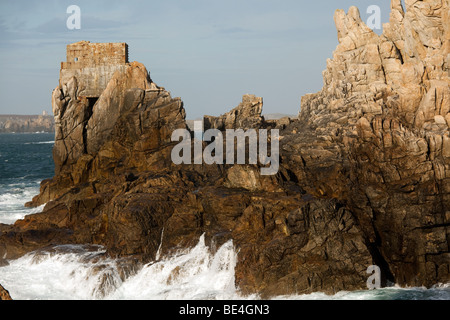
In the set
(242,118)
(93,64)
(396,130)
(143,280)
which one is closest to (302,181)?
(396,130)

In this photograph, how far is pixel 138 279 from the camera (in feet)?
99.4

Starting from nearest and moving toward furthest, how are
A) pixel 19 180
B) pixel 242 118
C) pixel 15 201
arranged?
pixel 242 118
pixel 15 201
pixel 19 180

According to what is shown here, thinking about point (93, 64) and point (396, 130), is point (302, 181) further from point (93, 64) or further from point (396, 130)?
point (93, 64)

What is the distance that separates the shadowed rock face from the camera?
2914 centimetres

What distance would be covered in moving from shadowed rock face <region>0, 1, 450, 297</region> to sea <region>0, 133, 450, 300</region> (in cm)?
57

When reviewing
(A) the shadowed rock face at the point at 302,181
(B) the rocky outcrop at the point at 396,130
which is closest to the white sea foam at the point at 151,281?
(A) the shadowed rock face at the point at 302,181

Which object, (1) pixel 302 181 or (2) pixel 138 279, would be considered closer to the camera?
(2) pixel 138 279

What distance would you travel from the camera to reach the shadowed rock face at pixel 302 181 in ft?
95.6

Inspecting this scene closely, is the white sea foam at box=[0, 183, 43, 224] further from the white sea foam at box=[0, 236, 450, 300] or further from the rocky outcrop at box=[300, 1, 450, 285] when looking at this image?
the rocky outcrop at box=[300, 1, 450, 285]

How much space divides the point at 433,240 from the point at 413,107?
10274 millimetres

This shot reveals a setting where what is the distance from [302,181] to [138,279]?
34.2ft
